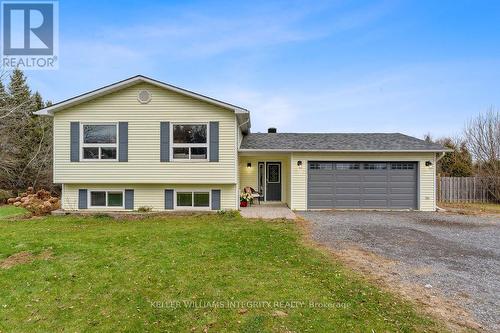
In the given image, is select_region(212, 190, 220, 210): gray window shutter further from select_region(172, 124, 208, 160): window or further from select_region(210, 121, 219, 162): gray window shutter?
select_region(172, 124, 208, 160): window

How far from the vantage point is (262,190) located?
14023mm

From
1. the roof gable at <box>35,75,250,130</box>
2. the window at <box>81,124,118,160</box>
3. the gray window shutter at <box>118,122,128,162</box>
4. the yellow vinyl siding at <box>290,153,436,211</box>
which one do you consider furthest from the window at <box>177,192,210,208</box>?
the yellow vinyl siding at <box>290,153,436,211</box>

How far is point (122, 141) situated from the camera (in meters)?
10.9

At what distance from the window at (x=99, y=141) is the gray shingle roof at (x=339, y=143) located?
530 cm

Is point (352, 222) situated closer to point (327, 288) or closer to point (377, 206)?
point (377, 206)

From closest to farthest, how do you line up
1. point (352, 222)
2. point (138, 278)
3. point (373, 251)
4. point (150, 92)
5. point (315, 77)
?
1. point (138, 278)
2. point (373, 251)
3. point (352, 222)
4. point (150, 92)
5. point (315, 77)

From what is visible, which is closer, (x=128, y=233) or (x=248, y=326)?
(x=248, y=326)

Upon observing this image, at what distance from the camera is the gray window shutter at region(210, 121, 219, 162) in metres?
10.8

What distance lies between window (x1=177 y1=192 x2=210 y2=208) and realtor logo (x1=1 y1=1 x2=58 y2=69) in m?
7.37

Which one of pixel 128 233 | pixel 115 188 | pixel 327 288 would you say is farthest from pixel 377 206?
pixel 115 188

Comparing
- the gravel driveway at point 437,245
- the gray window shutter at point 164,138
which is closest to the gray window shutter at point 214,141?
the gray window shutter at point 164,138

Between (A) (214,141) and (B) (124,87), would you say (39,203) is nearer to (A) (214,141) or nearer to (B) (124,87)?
(B) (124,87)

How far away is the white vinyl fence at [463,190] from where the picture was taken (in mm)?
15328

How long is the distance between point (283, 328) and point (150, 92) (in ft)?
33.3
